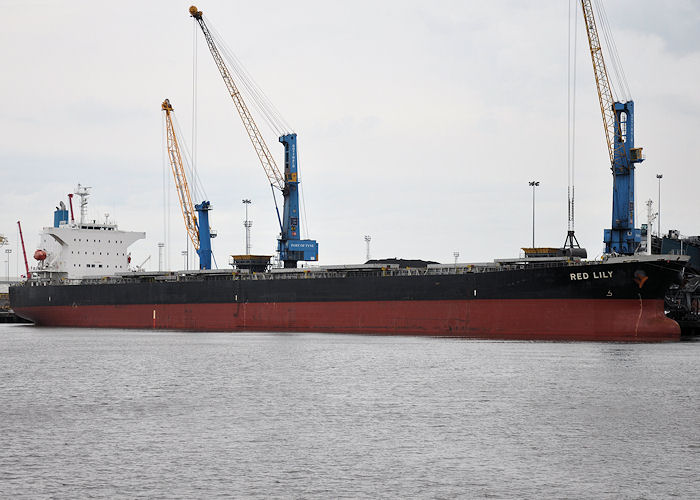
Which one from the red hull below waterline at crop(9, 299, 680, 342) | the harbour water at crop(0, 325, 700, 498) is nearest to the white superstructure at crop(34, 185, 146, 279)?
the red hull below waterline at crop(9, 299, 680, 342)

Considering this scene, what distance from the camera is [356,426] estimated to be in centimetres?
1856

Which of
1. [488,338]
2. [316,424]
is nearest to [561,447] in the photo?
[316,424]

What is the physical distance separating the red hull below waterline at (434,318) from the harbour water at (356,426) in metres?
5.28

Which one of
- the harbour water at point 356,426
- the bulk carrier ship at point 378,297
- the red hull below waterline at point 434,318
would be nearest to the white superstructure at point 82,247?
the bulk carrier ship at point 378,297

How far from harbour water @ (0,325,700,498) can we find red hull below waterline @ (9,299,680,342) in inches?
208

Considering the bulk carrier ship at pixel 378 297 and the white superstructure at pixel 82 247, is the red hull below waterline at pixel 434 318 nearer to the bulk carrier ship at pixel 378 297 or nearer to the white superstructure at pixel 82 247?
the bulk carrier ship at pixel 378 297

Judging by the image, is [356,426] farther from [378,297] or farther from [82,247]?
[82,247]

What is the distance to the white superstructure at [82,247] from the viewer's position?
64625 millimetres

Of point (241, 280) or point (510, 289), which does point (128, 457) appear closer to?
point (510, 289)

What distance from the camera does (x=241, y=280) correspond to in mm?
50438

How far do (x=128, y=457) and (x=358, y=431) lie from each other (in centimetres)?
512

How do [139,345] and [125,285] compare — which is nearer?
[139,345]

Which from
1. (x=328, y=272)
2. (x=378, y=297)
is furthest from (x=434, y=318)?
(x=328, y=272)

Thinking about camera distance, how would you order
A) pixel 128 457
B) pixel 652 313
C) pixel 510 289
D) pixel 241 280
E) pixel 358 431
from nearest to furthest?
pixel 128 457 < pixel 358 431 < pixel 652 313 < pixel 510 289 < pixel 241 280
